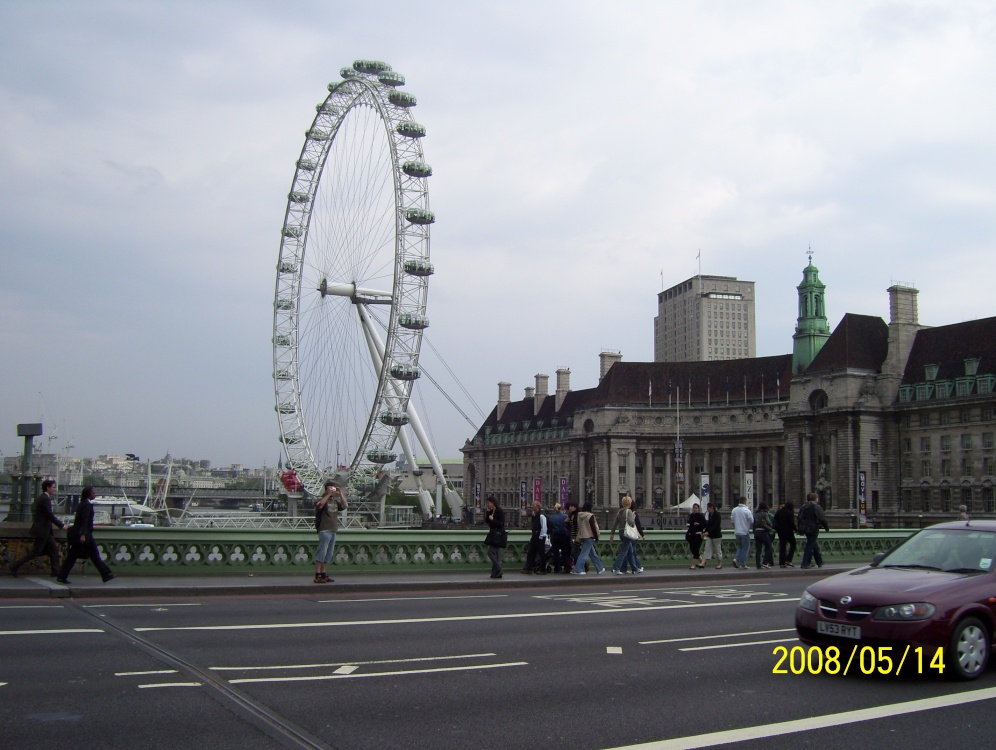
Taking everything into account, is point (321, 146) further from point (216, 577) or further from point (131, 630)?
point (131, 630)

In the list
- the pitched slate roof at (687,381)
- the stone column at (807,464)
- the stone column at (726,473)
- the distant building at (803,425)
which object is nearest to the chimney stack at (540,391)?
the distant building at (803,425)

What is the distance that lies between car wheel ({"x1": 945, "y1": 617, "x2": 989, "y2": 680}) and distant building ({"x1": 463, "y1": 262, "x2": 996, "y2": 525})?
82224mm

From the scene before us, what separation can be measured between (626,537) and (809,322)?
111 meters

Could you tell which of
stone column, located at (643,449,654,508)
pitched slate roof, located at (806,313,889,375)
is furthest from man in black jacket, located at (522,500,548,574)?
stone column, located at (643,449,654,508)

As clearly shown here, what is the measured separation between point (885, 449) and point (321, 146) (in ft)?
247

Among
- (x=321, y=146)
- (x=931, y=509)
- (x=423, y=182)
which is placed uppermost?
(x=321, y=146)

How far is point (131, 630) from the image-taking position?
14555 mm

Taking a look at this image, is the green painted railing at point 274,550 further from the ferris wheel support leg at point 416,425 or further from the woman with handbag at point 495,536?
the ferris wheel support leg at point 416,425

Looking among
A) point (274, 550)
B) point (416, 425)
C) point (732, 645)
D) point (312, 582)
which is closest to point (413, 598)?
point (312, 582)

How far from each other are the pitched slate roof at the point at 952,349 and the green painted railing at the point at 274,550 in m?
88.0

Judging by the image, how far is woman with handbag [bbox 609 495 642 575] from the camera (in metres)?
26.1

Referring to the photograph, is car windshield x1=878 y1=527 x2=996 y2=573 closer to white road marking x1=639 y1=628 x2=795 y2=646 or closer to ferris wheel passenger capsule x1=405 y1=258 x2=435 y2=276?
white road marking x1=639 y1=628 x2=795 y2=646

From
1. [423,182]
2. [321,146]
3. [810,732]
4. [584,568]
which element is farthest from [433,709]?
[321,146]

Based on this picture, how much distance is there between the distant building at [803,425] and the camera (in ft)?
340
